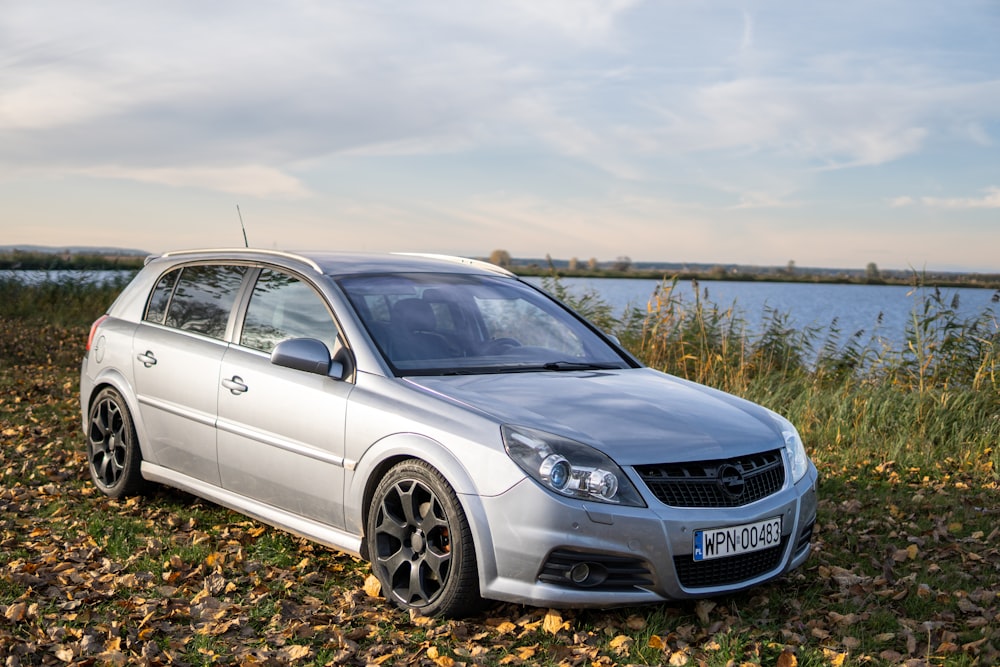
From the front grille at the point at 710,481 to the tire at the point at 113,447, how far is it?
390 centimetres

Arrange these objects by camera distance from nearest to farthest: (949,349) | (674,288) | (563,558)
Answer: (563,558), (949,349), (674,288)

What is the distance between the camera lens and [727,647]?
4.34 metres

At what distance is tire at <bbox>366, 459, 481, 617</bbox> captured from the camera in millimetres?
4355

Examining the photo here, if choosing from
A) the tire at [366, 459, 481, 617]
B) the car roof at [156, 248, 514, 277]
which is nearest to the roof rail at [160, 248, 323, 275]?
the car roof at [156, 248, 514, 277]

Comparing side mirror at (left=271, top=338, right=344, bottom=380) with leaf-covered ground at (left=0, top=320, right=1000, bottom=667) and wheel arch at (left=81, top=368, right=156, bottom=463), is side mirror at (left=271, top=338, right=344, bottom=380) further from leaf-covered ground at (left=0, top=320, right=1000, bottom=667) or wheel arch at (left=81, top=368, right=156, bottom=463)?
wheel arch at (left=81, top=368, right=156, bottom=463)

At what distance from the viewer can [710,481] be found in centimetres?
436

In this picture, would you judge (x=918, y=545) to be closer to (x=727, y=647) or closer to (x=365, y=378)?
(x=727, y=647)

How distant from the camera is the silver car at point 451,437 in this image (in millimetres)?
4227

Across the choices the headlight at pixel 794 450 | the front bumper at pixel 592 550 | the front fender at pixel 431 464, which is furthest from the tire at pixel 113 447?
the headlight at pixel 794 450

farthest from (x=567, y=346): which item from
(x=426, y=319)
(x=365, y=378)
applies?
(x=365, y=378)

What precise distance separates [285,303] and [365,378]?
0.99 meters

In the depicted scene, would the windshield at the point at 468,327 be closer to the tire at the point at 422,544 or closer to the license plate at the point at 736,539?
the tire at the point at 422,544

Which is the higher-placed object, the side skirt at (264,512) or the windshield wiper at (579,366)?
the windshield wiper at (579,366)

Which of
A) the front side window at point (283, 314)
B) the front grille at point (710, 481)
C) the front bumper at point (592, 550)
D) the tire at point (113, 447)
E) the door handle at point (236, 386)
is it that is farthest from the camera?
the tire at point (113, 447)
